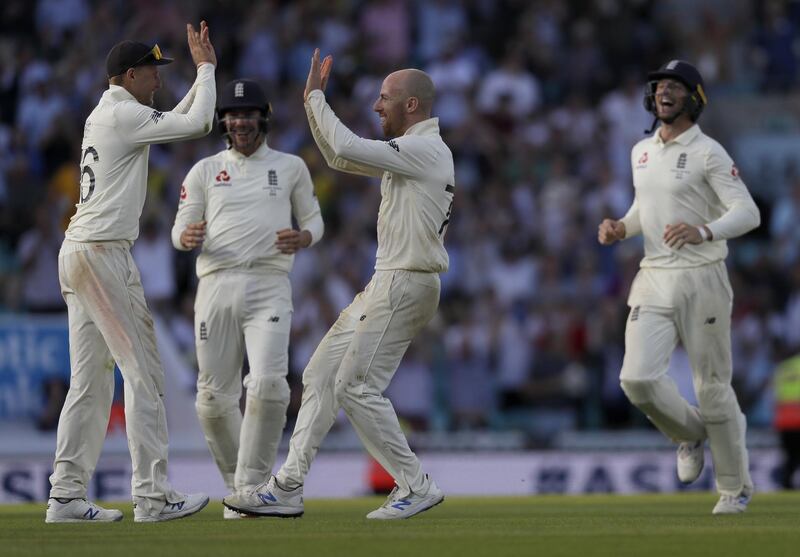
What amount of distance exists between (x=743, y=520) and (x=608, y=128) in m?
10.4

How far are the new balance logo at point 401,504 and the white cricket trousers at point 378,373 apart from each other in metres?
0.08

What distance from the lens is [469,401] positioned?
16.7m

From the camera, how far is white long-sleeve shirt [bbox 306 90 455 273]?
972 centimetres

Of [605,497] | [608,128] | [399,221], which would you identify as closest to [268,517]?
[399,221]

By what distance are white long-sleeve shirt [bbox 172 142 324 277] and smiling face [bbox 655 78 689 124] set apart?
2379mm

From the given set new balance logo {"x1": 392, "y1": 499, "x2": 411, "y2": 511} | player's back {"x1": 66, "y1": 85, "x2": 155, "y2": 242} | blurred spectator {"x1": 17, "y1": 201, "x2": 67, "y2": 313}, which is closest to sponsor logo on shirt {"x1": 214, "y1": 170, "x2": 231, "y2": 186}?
player's back {"x1": 66, "y1": 85, "x2": 155, "y2": 242}

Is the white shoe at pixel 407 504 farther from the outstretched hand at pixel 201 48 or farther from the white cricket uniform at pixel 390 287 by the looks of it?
A: the outstretched hand at pixel 201 48

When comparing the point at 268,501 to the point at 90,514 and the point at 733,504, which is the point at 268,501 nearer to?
the point at 90,514

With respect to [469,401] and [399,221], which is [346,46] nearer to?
[469,401]

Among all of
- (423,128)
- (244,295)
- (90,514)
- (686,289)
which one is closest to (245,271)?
(244,295)

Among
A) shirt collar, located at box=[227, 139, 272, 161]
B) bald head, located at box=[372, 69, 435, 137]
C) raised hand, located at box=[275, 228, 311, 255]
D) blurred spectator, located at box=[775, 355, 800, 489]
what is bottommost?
blurred spectator, located at box=[775, 355, 800, 489]

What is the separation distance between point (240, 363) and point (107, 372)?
1.38 m

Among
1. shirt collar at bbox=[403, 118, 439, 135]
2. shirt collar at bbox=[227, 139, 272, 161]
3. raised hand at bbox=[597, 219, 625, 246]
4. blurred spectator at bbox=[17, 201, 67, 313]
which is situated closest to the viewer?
shirt collar at bbox=[403, 118, 439, 135]

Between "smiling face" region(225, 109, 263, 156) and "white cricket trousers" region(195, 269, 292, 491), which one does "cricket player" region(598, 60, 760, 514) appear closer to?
"white cricket trousers" region(195, 269, 292, 491)
